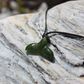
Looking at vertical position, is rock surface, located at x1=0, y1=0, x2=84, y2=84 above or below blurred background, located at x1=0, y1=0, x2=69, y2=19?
above

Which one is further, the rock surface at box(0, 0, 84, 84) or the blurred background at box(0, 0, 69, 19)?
the blurred background at box(0, 0, 69, 19)

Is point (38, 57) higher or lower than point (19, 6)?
higher

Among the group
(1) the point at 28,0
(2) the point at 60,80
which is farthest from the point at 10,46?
(1) the point at 28,0

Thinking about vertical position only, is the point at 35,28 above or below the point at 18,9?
above

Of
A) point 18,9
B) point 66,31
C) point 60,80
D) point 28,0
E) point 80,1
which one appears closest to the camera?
point 60,80

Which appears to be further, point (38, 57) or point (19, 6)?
point (19, 6)

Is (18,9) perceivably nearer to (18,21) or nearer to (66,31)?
(18,21)

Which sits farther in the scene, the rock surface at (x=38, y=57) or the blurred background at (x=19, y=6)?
the blurred background at (x=19, y=6)

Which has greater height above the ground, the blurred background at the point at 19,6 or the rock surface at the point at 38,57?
the rock surface at the point at 38,57
